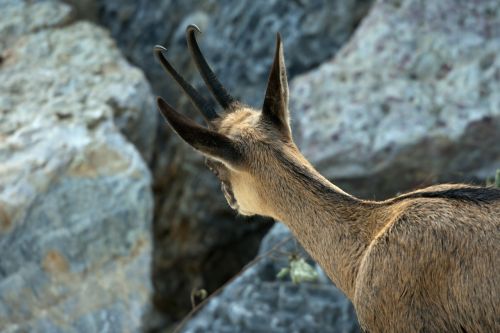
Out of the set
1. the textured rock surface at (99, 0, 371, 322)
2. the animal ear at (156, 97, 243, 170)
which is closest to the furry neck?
the animal ear at (156, 97, 243, 170)

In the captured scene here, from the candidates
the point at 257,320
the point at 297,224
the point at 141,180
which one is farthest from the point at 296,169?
the point at 141,180

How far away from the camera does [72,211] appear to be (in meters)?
5.98

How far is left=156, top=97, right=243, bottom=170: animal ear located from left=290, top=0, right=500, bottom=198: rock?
2192 mm

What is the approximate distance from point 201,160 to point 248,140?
10.8 ft

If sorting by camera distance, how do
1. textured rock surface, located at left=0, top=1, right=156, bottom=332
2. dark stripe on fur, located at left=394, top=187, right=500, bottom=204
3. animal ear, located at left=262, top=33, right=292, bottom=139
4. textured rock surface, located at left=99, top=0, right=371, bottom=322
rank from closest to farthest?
dark stripe on fur, located at left=394, top=187, right=500, bottom=204
animal ear, located at left=262, top=33, right=292, bottom=139
textured rock surface, located at left=0, top=1, right=156, bottom=332
textured rock surface, located at left=99, top=0, right=371, bottom=322

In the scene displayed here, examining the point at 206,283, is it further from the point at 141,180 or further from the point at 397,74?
Answer: the point at 397,74

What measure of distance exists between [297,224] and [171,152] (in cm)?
360

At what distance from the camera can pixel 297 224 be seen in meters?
4.27

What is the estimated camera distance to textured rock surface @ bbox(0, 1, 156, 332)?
5719mm

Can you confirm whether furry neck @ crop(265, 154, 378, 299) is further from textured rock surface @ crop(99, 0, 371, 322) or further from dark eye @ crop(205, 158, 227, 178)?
textured rock surface @ crop(99, 0, 371, 322)

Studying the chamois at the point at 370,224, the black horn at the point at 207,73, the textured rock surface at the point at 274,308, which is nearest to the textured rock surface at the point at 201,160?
the textured rock surface at the point at 274,308

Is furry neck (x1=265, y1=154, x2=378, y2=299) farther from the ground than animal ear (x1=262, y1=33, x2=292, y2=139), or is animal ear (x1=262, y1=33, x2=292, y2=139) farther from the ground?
animal ear (x1=262, y1=33, x2=292, y2=139)

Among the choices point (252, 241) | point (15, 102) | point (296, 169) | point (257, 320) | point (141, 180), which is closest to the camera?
point (296, 169)

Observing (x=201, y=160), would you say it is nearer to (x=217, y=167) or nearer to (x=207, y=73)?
(x=207, y=73)
